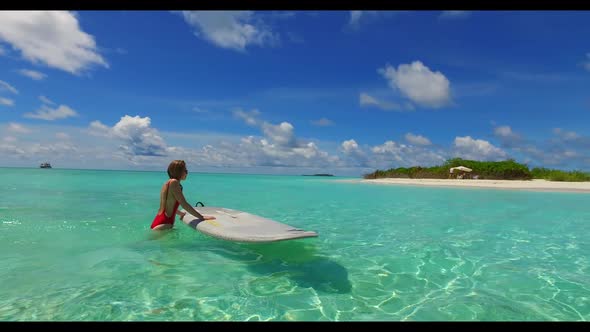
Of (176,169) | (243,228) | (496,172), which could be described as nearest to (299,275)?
(243,228)

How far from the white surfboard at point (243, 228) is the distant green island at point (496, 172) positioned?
38.2m

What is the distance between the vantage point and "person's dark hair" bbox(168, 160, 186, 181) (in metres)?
6.25

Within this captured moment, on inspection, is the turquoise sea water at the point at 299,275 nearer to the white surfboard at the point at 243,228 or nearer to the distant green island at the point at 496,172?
the white surfboard at the point at 243,228

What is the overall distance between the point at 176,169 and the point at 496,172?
132ft

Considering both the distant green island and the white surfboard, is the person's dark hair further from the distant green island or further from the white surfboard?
the distant green island

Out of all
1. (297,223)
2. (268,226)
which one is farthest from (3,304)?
(297,223)

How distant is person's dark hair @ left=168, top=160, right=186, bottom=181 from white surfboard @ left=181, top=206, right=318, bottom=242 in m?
0.98

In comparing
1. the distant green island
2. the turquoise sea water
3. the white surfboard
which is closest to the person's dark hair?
the white surfboard

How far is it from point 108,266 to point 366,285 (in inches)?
156

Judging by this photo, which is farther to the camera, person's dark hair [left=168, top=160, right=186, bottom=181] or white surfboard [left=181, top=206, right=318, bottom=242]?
person's dark hair [left=168, top=160, right=186, bottom=181]

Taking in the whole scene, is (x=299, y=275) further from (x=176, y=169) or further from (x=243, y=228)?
(x=176, y=169)

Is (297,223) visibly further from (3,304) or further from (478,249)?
(3,304)

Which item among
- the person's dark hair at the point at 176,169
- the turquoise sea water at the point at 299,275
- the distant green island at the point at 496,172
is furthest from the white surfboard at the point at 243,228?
the distant green island at the point at 496,172

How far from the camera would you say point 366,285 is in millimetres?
4266
